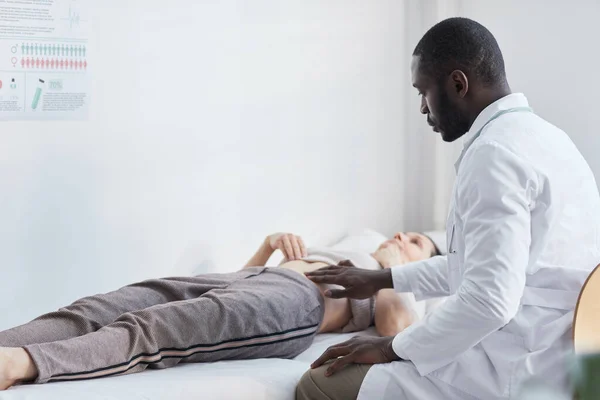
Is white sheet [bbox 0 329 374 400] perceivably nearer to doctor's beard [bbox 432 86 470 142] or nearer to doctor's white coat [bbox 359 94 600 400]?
doctor's white coat [bbox 359 94 600 400]

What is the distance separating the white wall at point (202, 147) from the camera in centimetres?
254

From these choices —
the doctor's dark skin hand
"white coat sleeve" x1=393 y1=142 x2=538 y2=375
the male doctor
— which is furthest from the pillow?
"white coat sleeve" x1=393 y1=142 x2=538 y2=375

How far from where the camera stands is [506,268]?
1.38 metres

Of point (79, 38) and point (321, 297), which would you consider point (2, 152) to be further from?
point (321, 297)

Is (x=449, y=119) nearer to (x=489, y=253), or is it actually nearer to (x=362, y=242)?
(x=489, y=253)

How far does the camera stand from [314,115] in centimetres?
323

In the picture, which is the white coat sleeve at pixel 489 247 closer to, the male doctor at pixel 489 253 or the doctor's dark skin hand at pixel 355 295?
the male doctor at pixel 489 253

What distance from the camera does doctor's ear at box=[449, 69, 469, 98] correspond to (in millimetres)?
1591

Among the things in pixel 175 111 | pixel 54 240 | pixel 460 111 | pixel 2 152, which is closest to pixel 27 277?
pixel 54 240

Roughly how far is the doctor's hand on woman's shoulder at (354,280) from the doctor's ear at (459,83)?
608mm

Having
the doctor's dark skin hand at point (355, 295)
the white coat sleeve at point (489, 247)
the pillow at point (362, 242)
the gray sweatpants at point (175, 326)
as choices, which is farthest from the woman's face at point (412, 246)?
the white coat sleeve at point (489, 247)

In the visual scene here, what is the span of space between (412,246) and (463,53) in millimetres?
1420

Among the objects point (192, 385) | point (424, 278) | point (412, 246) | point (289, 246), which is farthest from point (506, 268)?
point (412, 246)

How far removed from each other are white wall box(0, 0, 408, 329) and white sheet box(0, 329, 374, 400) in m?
0.92
